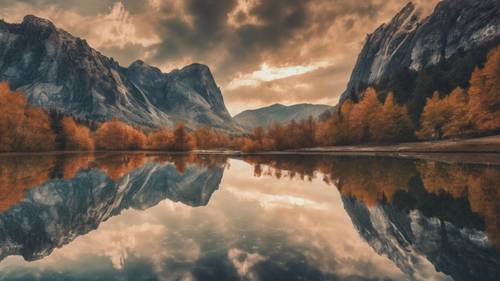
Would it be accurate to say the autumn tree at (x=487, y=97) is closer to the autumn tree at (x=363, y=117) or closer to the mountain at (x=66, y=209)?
the autumn tree at (x=363, y=117)

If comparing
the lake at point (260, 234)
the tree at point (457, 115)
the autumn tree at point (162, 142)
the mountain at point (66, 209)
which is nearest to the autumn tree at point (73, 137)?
the autumn tree at point (162, 142)

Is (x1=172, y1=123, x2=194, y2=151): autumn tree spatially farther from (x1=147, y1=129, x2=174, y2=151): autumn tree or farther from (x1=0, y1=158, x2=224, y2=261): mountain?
(x1=0, y1=158, x2=224, y2=261): mountain

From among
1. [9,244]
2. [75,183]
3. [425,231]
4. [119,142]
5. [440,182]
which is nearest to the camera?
[9,244]

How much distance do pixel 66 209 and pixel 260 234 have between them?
15.3m

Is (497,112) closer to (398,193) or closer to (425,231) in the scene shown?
(398,193)

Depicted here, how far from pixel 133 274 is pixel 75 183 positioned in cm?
2903

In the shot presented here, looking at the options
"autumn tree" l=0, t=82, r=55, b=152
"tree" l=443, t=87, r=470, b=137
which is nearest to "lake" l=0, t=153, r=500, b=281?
"tree" l=443, t=87, r=470, b=137

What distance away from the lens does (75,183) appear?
111 ft

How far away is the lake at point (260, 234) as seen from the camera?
10.4 m

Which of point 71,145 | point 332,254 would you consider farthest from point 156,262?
point 71,145

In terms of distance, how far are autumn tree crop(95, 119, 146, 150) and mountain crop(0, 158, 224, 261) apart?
425 feet

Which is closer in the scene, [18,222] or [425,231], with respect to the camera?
[425,231]

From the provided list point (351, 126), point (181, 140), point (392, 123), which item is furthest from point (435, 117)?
point (181, 140)

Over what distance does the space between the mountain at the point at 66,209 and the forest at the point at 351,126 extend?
217ft
